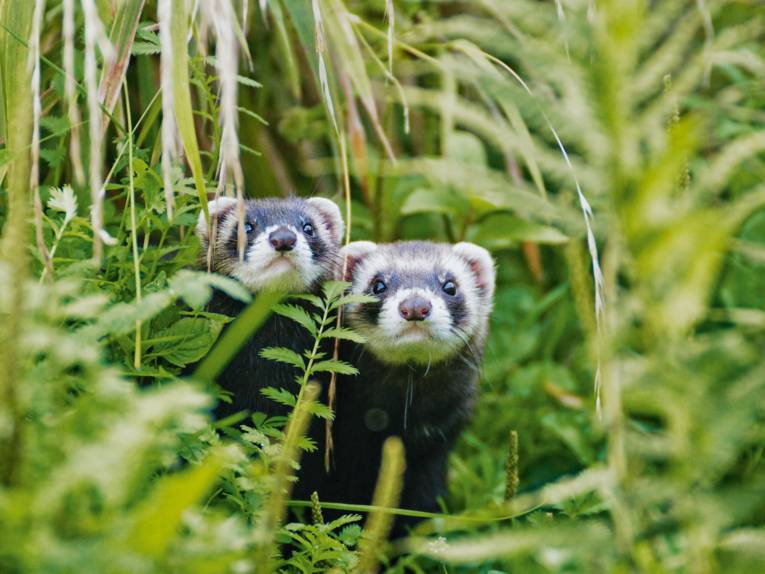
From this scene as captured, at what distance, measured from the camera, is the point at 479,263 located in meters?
3.69

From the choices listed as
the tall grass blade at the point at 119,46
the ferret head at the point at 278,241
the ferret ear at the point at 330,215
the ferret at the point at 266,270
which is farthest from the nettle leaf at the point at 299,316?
the ferret ear at the point at 330,215

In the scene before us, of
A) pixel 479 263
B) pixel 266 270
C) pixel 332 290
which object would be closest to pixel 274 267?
pixel 266 270

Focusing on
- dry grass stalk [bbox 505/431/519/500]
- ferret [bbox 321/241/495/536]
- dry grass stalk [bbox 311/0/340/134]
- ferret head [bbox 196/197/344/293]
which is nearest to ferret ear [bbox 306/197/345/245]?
ferret head [bbox 196/197/344/293]

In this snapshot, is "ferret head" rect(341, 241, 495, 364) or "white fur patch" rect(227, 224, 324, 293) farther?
"ferret head" rect(341, 241, 495, 364)

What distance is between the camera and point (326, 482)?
3289 mm

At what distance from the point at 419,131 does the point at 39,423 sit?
356 cm

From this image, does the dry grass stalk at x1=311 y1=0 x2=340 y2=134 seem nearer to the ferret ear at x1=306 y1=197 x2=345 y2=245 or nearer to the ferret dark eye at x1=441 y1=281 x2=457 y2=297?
the ferret ear at x1=306 y1=197 x2=345 y2=245

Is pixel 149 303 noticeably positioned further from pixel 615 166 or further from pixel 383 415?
pixel 383 415

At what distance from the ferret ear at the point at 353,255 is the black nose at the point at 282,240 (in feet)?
0.87

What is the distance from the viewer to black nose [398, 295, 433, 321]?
310cm

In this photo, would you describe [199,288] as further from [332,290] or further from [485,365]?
[485,365]

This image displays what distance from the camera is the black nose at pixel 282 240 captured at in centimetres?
301

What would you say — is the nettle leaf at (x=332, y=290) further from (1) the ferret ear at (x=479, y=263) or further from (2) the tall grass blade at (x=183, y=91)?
(1) the ferret ear at (x=479, y=263)

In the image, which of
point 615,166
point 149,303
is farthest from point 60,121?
point 615,166
